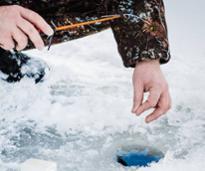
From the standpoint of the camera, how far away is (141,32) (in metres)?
1.76

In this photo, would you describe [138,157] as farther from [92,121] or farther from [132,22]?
[132,22]

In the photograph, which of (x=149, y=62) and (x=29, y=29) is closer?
(x=29, y=29)

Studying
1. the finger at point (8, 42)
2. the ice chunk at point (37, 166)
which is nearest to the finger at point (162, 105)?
the ice chunk at point (37, 166)

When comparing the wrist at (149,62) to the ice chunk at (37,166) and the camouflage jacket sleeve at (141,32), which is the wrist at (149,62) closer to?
the camouflage jacket sleeve at (141,32)

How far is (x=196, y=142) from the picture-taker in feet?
6.06

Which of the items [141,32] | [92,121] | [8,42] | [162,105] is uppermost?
[8,42]

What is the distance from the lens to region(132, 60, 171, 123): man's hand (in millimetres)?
1578

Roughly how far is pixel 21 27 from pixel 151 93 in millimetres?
474

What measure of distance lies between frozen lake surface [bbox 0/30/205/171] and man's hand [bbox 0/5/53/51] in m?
0.43

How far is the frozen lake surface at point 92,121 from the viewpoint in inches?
66.6

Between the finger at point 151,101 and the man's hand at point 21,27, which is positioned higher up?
the man's hand at point 21,27

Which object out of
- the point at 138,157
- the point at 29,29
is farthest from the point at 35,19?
the point at 138,157

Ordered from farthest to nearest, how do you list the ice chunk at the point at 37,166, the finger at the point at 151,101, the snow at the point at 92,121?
1. the snow at the point at 92,121
2. the finger at the point at 151,101
3. the ice chunk at the point at 37,166

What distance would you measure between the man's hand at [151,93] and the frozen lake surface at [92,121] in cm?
19
